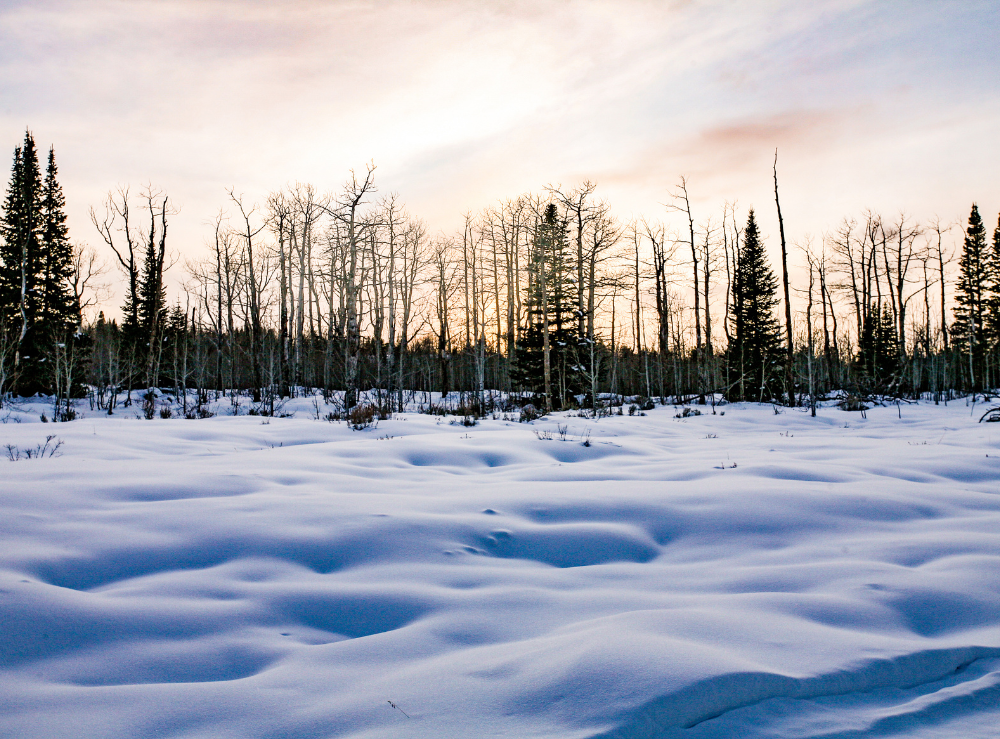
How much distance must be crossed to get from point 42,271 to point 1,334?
1228 cm

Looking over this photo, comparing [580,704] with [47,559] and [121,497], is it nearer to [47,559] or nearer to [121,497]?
[47,559]

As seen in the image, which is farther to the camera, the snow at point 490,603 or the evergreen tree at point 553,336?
the evergreen tree at point 553,336

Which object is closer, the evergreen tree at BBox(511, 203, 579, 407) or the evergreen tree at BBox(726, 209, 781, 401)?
the evergreen tree at BBox(511, 203, 579, 407)

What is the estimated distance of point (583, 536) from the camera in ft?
11.8

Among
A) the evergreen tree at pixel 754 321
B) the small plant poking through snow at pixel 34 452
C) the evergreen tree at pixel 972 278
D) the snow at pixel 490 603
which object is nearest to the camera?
the snow at pixel 490 603

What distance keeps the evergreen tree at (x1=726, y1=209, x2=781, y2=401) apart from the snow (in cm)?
2417

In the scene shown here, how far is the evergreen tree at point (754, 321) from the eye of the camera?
28.0 metres

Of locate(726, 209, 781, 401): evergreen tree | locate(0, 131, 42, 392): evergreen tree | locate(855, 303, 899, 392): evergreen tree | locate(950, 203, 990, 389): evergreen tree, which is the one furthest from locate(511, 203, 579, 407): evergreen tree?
locate(950, 203, 990, 389): evergreen tree

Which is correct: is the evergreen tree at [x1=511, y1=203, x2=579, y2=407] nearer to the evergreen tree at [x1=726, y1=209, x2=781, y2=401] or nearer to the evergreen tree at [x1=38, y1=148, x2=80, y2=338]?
the evergreen tree at [x1=726, y1=209, x2=781, y2=401]

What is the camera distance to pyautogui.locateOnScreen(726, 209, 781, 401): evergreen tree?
28047 millimetres

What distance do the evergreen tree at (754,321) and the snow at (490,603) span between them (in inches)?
951

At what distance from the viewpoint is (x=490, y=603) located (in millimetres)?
2600

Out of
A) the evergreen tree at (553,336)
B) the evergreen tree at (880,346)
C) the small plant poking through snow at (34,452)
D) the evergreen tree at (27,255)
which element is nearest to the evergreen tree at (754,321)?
the evergreen tree at (880,346)

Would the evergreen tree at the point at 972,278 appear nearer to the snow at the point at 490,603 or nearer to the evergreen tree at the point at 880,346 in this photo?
the evergreen tree at the point at 880,346
